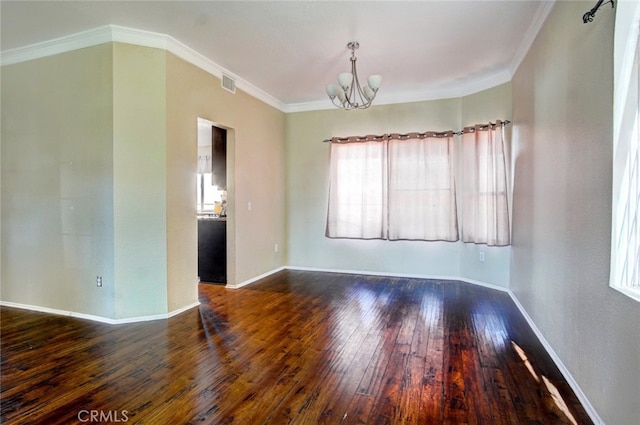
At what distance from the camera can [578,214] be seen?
2.02 m

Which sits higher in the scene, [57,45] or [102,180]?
[57,45]

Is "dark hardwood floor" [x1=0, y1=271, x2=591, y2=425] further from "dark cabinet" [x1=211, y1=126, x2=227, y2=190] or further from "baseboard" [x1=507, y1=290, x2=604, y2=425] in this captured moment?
"dark cabinet" [x1=211, y1=126, x2=227, y2=190]

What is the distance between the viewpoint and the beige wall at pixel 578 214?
1.60m

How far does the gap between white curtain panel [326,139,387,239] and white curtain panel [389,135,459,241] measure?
17 centimetres

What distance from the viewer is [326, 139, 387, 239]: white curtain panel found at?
5.05 m

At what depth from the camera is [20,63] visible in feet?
11.7

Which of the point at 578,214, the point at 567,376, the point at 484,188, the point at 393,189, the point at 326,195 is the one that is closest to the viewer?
the point at 578,214

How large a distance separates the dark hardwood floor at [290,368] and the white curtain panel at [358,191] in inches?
64.3

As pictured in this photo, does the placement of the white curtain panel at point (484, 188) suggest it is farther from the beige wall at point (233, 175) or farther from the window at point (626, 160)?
the beige wall at point (233, 175)

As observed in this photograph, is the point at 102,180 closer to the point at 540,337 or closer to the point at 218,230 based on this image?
the point at 218,230

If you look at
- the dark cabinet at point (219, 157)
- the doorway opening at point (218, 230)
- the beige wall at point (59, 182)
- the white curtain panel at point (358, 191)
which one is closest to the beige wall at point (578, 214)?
the white curtain panel at point (358, 191)

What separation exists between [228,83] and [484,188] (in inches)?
141

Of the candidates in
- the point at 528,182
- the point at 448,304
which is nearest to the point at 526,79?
the point at 528,182

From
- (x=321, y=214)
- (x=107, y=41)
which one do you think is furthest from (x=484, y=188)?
(x=107, y=41)
